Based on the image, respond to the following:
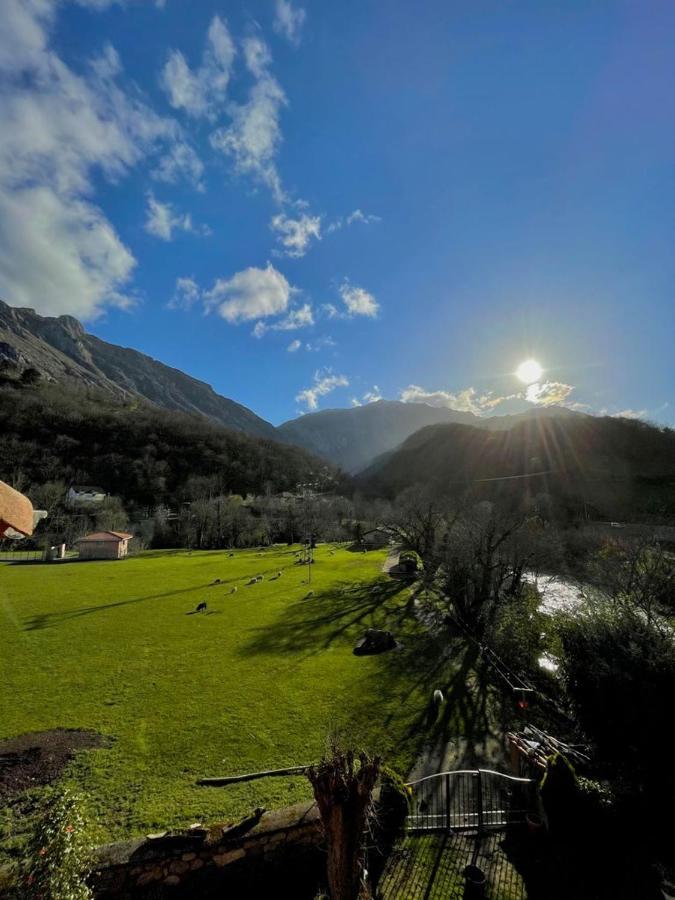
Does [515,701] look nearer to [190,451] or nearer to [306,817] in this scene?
[306,817]

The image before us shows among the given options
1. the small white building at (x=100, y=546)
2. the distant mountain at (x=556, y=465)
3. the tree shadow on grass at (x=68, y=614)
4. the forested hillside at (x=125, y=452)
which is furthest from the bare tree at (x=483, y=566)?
→ the forested hillside at (x=125, y=452)

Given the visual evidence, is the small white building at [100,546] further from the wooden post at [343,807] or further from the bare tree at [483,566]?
the wooden post at [343,807]

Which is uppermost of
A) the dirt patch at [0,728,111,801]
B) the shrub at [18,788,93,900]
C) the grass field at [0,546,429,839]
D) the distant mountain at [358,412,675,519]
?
the distant mountain at [358,412,675,519]

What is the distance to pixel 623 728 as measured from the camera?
12258 millimetres

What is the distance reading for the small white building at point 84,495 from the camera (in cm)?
9981

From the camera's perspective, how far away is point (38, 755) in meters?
13.8

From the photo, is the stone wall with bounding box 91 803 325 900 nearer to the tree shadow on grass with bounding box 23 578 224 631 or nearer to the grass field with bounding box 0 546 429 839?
the grass field with bounding box 0 546 429 839

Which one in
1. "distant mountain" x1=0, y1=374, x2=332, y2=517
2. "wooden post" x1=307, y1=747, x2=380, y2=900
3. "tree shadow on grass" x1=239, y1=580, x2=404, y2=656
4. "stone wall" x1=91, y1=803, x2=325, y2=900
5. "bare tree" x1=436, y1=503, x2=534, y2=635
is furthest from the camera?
"distant mountain" x1=0, y1=374, x2=332, y2=517

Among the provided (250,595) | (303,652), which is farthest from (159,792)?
(250,595)

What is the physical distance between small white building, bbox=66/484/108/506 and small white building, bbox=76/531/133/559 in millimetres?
29262

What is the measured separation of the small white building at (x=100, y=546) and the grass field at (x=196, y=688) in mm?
33904

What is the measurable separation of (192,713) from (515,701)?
1622cm

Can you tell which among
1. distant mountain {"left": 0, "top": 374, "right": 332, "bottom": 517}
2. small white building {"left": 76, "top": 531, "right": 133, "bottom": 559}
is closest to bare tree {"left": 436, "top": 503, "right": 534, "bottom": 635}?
small white building {"left": 76, "top": 531, "right": 133, "bottom": 559}

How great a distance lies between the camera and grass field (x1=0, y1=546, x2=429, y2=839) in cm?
1253
